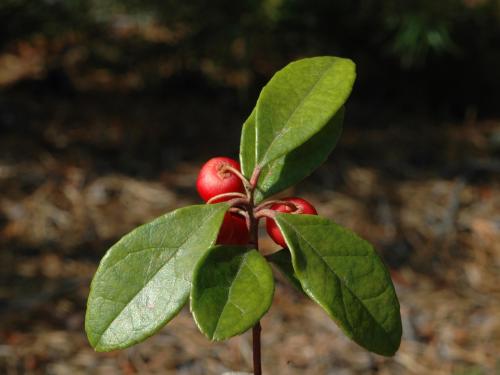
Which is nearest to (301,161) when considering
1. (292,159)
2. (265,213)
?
(292,159)

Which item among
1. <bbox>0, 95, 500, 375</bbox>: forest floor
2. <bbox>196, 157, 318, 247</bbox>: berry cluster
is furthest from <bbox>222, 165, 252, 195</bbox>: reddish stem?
<bbox>0, 95, 500, 375</bbox>: forest floor

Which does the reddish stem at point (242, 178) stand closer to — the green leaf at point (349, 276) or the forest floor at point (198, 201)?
the green leaf at point (349, 276)

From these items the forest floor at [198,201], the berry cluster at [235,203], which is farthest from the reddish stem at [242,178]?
the forest floor at [198,201]

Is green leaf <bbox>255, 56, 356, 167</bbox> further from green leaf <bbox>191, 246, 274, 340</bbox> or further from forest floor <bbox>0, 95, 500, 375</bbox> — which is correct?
forest floor <bbox>0, 95, 500, 375</bbox>

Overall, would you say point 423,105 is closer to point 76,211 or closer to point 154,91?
point 154,91

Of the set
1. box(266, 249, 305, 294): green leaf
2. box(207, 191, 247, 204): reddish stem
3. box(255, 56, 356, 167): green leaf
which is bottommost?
box(266, 249, 305, 294): green leaf

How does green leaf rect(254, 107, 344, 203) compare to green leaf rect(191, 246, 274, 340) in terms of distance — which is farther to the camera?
green leaf rect(254, 107, 344, 203)
